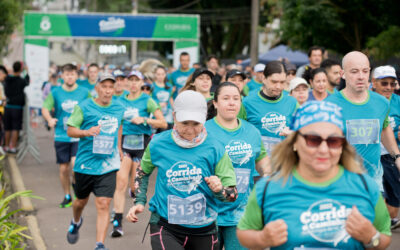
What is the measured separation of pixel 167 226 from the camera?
522 cm

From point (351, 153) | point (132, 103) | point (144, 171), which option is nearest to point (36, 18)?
point (132, 103)

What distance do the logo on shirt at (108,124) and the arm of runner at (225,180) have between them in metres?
3.30

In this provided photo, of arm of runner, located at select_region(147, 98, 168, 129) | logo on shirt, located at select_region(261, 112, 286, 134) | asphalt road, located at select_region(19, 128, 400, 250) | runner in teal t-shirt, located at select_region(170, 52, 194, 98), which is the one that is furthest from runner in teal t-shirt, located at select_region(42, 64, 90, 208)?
logo on shirt, located at select_region(261, 112, 286, 134)

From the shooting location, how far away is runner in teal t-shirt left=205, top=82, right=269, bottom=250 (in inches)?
235

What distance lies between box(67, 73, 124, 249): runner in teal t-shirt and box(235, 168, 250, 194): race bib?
236cm

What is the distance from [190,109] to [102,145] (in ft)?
11.2

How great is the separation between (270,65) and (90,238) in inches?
125

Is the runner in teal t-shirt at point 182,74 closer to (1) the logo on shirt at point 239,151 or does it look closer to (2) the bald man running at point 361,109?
(2) the bald man running at point 361,109

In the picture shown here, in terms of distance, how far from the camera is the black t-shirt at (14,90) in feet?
56.0

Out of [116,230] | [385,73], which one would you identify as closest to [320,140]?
[385,73]

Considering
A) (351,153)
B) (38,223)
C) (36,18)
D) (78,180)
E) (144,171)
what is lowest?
(38,223)

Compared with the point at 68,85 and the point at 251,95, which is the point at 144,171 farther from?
the point at 68,85

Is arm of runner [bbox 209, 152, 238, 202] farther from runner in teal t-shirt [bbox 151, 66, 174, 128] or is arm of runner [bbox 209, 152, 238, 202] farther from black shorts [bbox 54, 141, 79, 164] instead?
runner in teal t-shirt [bbox 151, 66, 174, 128]

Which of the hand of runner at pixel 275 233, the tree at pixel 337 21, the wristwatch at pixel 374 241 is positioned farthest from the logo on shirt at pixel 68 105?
the tree at pixel 337 21
